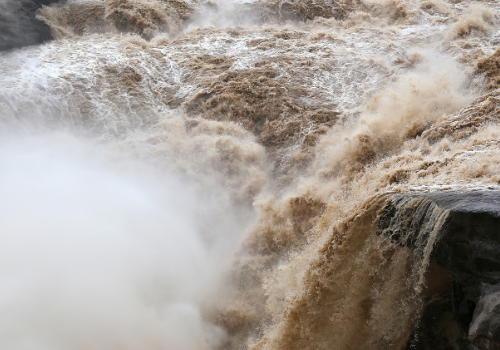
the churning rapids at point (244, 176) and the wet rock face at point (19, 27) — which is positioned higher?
the wet rock face at point (19, 27)

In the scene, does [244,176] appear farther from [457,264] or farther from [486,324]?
[486,324]

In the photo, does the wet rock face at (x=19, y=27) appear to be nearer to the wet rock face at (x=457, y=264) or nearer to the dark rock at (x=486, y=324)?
the wet rock face at (x=457, y=264)

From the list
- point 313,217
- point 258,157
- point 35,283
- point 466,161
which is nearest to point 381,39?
→ point 258,157

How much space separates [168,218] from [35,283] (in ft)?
6.55

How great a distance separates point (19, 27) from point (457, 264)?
9918mm

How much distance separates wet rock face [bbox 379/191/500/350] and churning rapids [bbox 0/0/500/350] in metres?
0.02

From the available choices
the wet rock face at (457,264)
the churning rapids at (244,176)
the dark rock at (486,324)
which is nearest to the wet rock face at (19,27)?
the churning rapids at (244,176)

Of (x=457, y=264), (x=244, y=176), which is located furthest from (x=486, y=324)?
(x=244, y=176)

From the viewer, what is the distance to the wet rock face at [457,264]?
2.37 m

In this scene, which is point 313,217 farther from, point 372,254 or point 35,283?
point 35,283

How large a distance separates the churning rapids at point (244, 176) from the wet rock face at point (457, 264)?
0.02m

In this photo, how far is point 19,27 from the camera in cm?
891

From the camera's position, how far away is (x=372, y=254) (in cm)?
322

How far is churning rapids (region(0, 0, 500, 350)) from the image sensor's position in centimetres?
327
